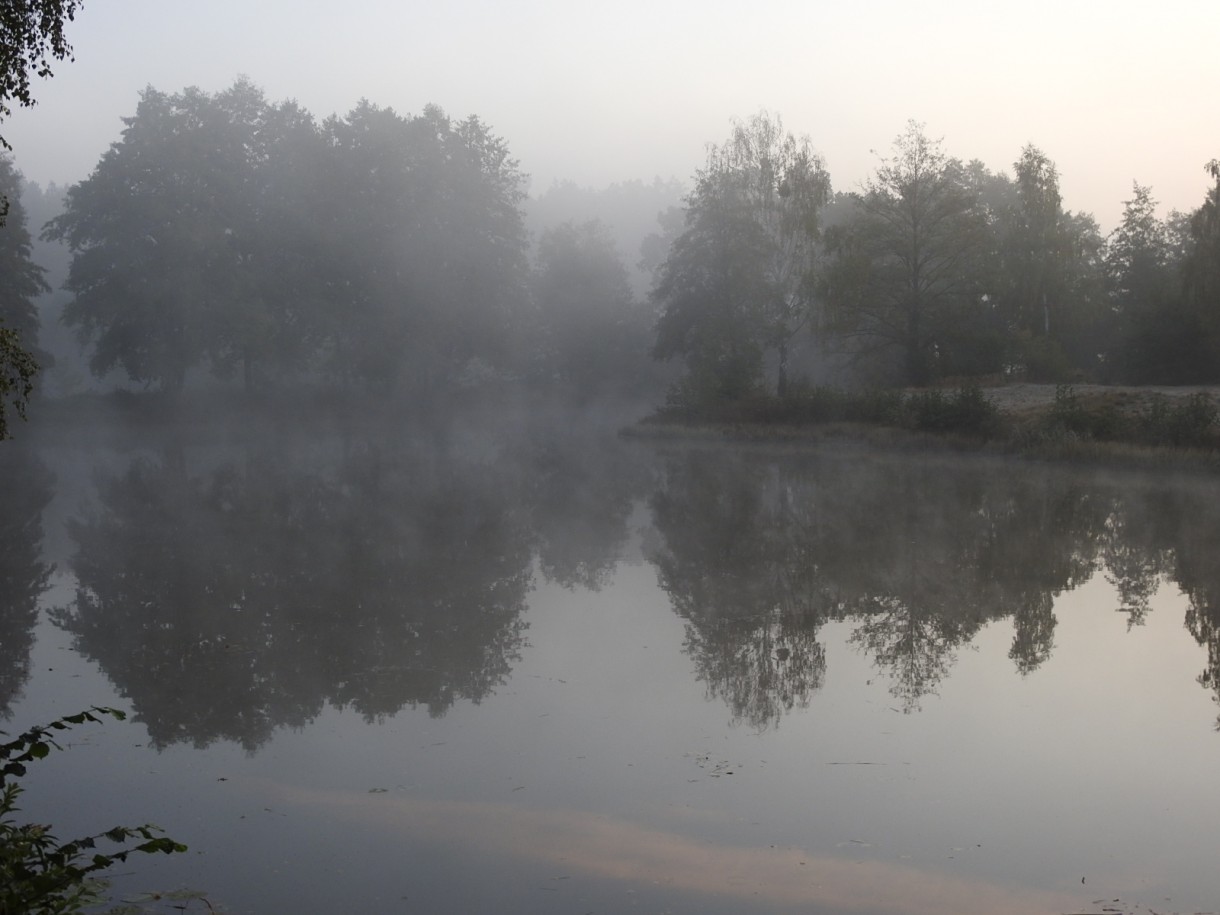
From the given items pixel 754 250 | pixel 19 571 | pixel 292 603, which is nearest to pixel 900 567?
pixel 292 603

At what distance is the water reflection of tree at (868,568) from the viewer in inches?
363

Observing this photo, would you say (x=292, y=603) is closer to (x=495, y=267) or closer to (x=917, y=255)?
(x=917, y=255)

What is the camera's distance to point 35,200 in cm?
11031

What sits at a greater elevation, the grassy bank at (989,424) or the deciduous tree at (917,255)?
the deciduous tree at (917,255)

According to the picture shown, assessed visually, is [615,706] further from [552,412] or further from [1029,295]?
[552,412]

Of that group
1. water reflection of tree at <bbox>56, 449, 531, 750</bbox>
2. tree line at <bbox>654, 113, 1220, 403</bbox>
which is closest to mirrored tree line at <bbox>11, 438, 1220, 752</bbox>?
water reflection of tree at <bbox>56, 449, 531, 750</bbox>

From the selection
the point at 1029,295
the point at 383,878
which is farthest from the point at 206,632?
the point at 1029,295

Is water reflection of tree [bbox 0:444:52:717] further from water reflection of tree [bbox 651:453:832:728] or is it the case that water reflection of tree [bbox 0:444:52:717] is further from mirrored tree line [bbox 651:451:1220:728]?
mirrored tree line [bbox 651:451:1220:728]

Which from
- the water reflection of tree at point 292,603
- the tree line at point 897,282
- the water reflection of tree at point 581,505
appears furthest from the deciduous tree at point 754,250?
the water reflection of tree at point 292,603

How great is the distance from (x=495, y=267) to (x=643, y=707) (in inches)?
1902

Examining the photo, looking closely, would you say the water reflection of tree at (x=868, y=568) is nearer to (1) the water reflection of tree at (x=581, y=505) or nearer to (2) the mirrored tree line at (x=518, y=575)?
(2) the mirrored tree line at (x=518, y=575)

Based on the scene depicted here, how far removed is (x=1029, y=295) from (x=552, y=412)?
25342mm

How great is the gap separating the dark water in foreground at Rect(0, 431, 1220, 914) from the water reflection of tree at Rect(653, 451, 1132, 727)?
0.23 feet

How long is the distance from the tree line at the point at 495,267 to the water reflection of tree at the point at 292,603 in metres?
24.7
